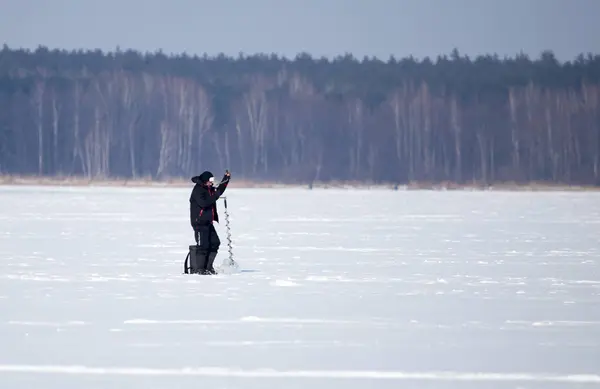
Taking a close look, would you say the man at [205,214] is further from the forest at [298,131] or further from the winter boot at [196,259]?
the forest at [298,131]

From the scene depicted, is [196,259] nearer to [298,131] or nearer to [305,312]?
[305,312]

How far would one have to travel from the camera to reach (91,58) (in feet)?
354

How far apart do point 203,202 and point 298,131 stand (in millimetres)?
75197

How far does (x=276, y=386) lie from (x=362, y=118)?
8211cm

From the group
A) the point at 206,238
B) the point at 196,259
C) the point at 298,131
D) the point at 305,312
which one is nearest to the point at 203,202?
the point at 206,238

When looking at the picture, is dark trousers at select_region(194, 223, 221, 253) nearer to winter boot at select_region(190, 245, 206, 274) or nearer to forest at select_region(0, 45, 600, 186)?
winter boot at select_region(190, 245, 206, 274)

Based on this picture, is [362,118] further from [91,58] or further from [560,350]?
[560,350]

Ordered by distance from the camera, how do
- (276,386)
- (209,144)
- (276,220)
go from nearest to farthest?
(276,386), (276,220), (209,144)

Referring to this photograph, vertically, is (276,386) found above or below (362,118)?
below

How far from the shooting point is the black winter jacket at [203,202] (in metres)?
12.5

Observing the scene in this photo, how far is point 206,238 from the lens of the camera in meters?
12.7

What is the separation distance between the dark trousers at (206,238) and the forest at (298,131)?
Answer: 64039 millimetres

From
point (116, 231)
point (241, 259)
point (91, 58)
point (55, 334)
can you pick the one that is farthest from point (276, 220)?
point (91, 58)

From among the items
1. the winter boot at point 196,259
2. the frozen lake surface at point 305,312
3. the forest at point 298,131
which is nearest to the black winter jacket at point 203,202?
the winter boot at point 196,259
